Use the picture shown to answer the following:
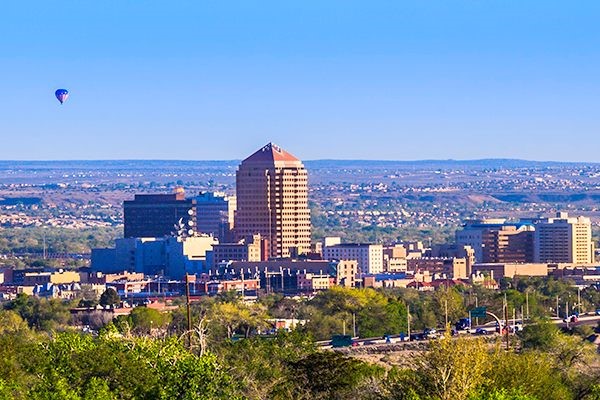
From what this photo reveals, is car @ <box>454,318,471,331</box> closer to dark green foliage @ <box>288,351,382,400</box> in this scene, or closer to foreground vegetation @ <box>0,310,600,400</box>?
foreground vegetation @ <box>0,310,600,400</box>

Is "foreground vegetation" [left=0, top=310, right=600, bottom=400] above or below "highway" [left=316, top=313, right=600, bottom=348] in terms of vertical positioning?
above

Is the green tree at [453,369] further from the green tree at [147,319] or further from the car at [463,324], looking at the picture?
the green tree at [147,319]

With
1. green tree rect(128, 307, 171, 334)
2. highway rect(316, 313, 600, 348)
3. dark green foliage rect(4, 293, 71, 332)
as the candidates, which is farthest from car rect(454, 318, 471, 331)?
dark green foliage rect(4, 293, 71, 332)

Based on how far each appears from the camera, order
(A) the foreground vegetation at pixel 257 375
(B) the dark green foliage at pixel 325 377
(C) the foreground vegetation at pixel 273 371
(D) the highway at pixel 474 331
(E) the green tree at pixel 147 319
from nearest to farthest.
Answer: (A) the foreground vegetation at pixel 257 375 < (C) the foreground vegetation at pixel 273 371 < (B) the dark green foliage at pixel 325 377 < (D) the highway at pixel 474 331 < (E) the green tree at pixel 147 319

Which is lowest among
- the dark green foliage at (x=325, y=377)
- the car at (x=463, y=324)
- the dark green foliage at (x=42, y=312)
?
the dark green foliage at (x=42, y=312)

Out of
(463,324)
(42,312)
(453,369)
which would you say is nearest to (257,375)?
(453,369)

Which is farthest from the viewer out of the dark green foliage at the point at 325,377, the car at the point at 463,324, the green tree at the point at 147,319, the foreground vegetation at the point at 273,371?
the green tree at the point at 147,319

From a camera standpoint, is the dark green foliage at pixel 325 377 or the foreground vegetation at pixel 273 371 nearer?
the foreground vegetation at pixel 273 371

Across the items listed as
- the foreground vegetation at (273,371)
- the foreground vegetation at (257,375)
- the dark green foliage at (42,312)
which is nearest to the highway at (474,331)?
the foreground vegetation at (273,371)

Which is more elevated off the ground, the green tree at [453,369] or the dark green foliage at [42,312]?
the green tree at [453,369]

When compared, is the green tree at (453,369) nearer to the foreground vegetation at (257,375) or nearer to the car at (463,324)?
the foreground vegetation at (257,375)

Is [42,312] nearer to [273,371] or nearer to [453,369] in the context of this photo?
[273,371]

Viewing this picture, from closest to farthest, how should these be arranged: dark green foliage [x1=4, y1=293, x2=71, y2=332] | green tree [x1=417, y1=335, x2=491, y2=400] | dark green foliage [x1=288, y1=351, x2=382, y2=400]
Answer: green tree [x1=417, y1=335, x2=491, y2=400]
dark green foliage [x1=288, y1=351, x2=382, y2=400]
dark green foliage [x1=4, y1=293, x2=71, y2=332]

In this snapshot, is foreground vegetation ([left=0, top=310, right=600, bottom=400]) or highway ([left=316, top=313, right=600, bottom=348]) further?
highway ([left=316, top=313, right=600, bottom=348])
